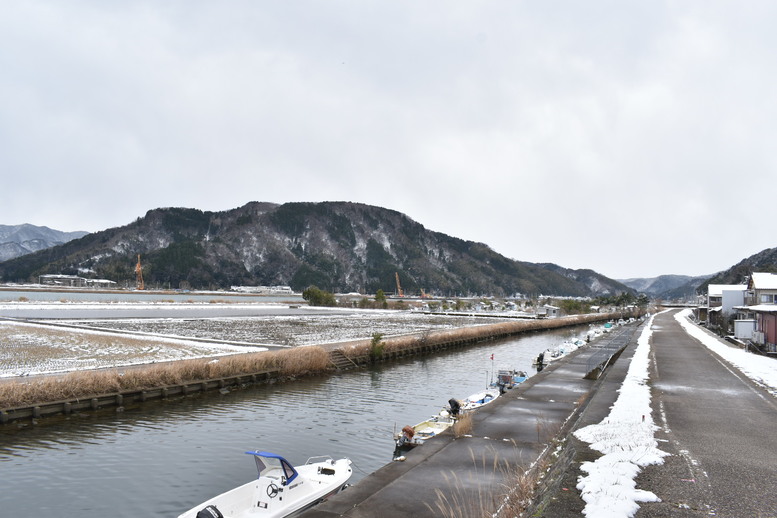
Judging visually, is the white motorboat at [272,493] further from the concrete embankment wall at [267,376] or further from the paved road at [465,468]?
the concrete embankment wall at [267,376]

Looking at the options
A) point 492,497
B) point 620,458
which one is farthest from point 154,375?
point 620,458

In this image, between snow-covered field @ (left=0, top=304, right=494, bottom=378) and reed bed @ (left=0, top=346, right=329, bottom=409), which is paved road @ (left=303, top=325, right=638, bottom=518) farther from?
snow-covered field @ (left=0, top=304, right=494, bottom=378)

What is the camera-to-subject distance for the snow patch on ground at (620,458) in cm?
798

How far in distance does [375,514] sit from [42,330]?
5056cm

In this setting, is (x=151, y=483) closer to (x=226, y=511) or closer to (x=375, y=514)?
(x=226, y=511)

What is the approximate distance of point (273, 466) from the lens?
12383 mm

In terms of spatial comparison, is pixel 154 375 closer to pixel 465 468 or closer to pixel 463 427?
pixel 463 427

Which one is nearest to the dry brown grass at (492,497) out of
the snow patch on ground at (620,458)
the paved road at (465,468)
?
the paved road at (465,468)

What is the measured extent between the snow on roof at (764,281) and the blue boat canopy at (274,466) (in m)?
58.6

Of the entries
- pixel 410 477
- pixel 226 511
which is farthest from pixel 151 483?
pixel 410 477

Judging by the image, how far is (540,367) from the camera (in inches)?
1638

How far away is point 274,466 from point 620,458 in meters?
8.21

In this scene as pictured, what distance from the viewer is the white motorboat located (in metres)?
11.5

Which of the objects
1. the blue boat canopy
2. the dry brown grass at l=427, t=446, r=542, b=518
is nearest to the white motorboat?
the blue boat canopy
